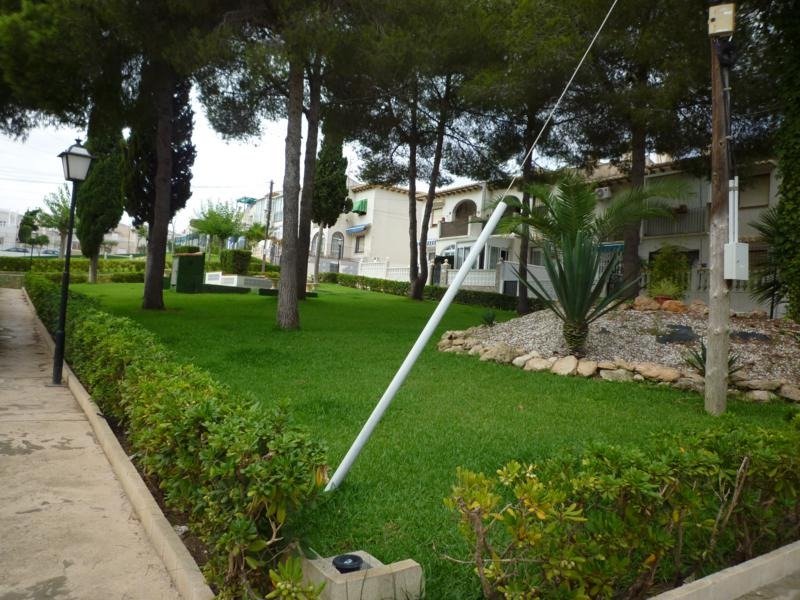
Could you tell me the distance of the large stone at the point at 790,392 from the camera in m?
6.93

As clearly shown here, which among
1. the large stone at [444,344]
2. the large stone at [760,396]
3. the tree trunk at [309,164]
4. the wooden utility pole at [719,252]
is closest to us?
the wooden utility pole at [719,252]

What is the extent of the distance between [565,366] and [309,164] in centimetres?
1056

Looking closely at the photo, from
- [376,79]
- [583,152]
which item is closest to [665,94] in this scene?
[583,152]

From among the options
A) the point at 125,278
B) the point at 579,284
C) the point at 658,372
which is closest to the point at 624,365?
the point at 658,372

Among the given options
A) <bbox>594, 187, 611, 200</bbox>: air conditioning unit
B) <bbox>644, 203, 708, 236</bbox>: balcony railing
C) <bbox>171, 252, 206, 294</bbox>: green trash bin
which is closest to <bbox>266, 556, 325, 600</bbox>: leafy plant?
<bbox>171, 252, 206, 294</bbox>: green trash bin

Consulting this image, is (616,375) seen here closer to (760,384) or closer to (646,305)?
(760,384)

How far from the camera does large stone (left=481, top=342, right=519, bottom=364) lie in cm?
885

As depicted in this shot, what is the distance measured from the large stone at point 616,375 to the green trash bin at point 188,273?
55.4ft

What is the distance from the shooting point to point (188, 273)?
21.4 meters

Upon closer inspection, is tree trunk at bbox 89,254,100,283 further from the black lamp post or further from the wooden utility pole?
the wooden utility pole

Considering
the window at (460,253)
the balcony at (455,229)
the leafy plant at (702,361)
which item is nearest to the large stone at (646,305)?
→ the leafy plant at (702,361)

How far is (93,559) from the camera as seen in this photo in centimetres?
295

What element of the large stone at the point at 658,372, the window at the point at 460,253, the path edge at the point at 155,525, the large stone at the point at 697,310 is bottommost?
the path edge at the point at 155,525

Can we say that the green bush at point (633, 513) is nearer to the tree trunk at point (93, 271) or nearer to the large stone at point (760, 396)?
the large stone at point (760, 396)
